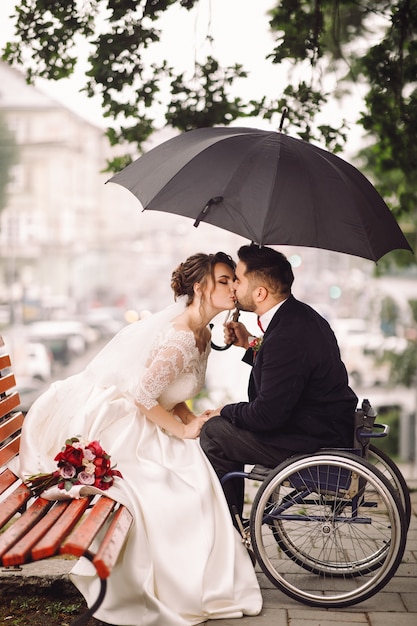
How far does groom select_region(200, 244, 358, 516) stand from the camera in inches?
134

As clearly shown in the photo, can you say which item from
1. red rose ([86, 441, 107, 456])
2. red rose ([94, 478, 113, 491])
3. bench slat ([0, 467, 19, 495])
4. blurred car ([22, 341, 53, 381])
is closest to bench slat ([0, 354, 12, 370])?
bench slat ([0, 467, 19, 495])

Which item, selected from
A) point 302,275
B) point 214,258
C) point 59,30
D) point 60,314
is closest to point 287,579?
point 214,258

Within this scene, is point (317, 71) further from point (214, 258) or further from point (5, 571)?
point (5, 571)

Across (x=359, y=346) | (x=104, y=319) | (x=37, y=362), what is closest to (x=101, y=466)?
(x=37, y=362)

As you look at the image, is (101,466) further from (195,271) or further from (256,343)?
(195,271)

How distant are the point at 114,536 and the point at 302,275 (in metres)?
52.3

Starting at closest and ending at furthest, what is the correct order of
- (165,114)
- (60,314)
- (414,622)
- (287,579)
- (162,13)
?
(414,622)
(287,579)
(162,13)
(165,114)
(60,314)

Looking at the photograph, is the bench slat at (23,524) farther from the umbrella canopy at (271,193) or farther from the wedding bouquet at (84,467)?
the umbrella canopy at (271,193)

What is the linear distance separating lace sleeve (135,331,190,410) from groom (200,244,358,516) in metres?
0.31

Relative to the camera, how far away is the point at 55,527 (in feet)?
9.37

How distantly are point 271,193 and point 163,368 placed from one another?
97 cm

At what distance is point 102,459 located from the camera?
3254 millimetres

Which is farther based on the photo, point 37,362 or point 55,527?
point 37,362

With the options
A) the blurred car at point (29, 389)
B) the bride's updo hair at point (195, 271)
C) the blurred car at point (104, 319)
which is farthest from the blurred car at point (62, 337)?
the bride's updo hair at point (195, 271)
